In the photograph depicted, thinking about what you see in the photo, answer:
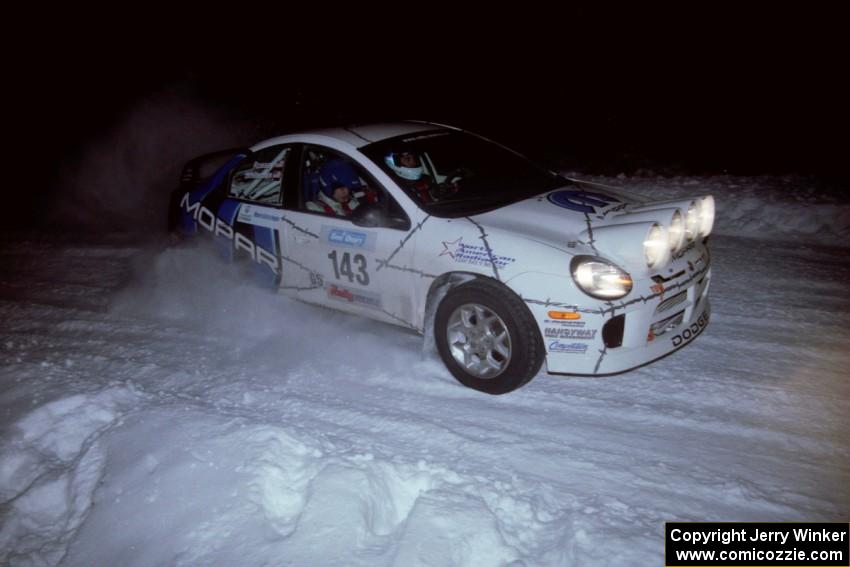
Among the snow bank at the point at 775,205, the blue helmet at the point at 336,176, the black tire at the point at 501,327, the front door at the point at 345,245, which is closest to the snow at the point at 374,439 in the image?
the black tire at the point at 501,327

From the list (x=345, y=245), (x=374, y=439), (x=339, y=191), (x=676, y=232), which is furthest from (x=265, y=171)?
(x=676, y=232)

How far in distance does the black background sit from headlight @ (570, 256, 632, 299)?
6.40 meters

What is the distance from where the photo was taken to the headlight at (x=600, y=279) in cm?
360

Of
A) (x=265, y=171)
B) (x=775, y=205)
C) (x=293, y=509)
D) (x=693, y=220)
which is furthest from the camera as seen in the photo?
(x=775, y=205)

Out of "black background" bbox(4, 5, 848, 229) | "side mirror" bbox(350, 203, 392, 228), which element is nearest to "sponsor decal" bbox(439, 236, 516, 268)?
"side mirror" bbox(350, 203, 392, 228)

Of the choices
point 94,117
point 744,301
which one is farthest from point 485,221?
point 94,117

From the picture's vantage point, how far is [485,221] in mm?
4016

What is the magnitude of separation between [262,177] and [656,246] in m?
3.04

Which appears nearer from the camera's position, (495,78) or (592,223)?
(592,223)

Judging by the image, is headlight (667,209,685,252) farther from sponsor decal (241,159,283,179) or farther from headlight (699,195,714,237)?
sponsor decal (241,159,283,179)

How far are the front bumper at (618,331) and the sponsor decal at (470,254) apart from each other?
335 mm

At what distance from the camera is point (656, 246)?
12.4 feet

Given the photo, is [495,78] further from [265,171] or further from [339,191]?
[339,191]

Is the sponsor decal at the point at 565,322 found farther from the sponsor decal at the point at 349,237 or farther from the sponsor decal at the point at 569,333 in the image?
the sponsor decal at the point at 349,237
